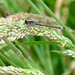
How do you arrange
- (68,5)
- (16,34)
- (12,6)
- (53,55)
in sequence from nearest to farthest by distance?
(16,34) → (53,55) → (12,6) → (68,5)

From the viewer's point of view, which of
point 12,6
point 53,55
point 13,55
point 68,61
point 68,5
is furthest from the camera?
point 68,5

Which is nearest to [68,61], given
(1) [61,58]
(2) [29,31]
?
(1) [61,58]

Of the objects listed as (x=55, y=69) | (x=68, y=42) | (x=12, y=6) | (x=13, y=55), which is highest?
(x=12, y=6)

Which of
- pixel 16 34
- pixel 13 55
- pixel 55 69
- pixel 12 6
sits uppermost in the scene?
pixel 12 6

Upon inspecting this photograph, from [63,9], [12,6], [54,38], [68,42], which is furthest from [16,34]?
[63,9]

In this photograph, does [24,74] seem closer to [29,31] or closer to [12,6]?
[29,31]

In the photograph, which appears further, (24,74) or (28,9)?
(28,9)

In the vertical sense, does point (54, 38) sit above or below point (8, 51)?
above

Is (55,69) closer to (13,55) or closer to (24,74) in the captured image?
(13,55)

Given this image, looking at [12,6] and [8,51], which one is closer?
[8,51]
